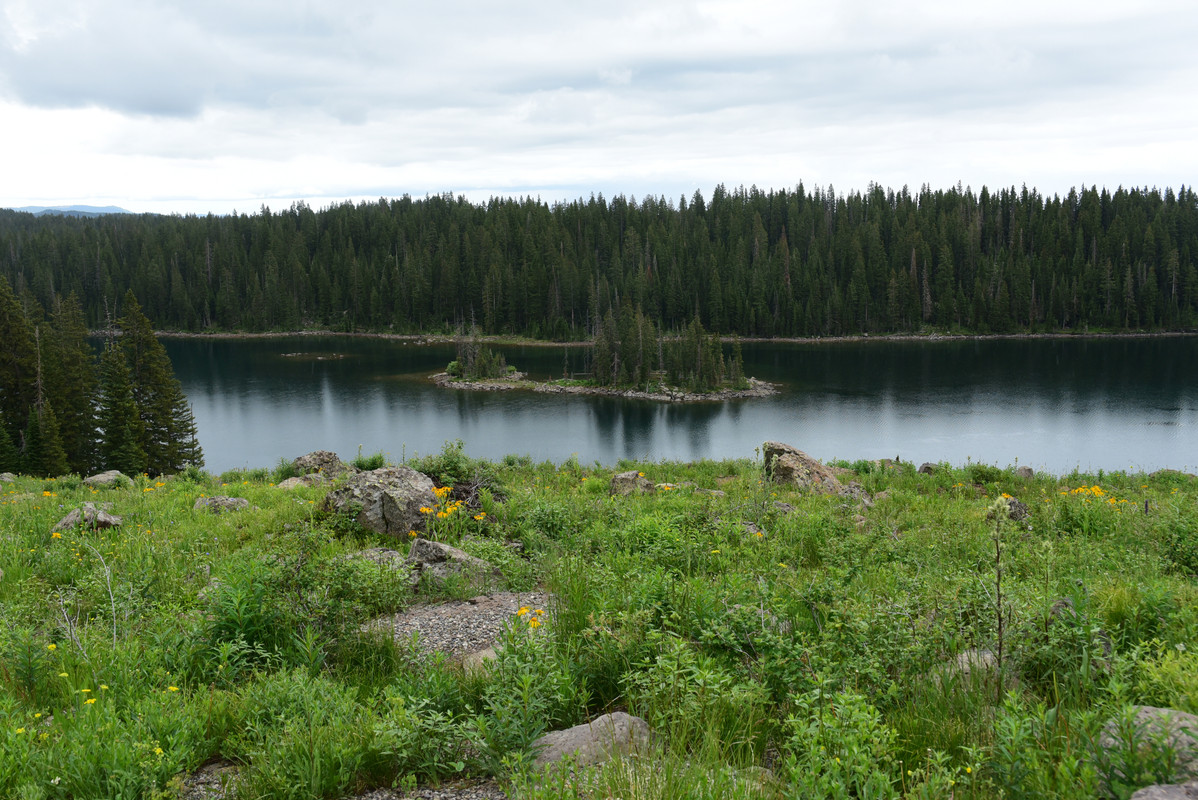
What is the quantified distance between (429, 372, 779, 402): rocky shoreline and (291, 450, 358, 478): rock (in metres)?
58.3

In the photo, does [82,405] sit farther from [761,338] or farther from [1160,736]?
[761,338]

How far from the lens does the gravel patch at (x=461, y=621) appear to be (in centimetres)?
613

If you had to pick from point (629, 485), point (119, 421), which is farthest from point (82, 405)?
point (629, 485)

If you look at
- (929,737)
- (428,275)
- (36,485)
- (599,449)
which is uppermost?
Answer: (428,275)

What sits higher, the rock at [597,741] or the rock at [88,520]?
the rock at [597,741]

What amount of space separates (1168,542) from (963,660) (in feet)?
17.2

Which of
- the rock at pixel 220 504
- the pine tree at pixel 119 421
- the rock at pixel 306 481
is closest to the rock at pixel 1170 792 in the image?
the rock at pixel 220 504

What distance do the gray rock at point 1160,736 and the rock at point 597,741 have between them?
216 centimetres

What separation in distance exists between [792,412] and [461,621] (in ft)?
195

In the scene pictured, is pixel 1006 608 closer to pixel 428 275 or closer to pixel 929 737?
pixel 929 737

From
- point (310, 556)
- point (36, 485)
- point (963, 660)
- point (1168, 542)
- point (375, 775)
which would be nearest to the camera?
point (375, 775)

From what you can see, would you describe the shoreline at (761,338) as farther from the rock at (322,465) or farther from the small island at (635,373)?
the rock at (322,465)

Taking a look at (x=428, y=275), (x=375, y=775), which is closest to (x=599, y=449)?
(x=375, y=775)

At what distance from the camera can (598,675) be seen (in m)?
5.07
